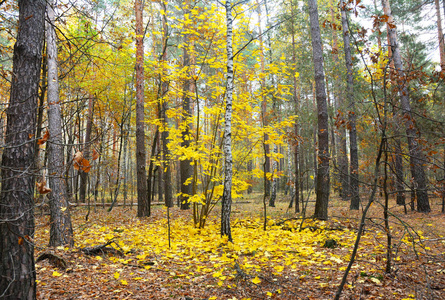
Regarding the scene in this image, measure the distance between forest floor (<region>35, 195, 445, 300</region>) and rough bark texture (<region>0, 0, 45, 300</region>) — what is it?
33cm

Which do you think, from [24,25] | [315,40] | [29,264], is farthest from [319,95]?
[29,264]

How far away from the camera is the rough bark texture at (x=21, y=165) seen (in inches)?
104

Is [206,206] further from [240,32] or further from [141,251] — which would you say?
[240,32]

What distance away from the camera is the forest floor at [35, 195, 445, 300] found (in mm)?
3342

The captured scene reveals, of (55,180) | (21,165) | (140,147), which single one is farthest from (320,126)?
(21,165)

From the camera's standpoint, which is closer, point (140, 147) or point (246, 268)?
point (246, 268)

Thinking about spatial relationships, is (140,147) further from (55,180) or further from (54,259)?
(54,259)

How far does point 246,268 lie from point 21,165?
3.37 m

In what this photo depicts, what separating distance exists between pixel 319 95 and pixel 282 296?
5.88 meters

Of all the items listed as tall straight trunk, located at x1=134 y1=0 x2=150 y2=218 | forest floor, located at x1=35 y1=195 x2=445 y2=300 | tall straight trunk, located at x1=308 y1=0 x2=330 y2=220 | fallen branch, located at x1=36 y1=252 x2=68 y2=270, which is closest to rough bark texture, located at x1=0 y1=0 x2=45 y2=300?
forest floor, located at x1=35 y1=195 x2=445 y2=300

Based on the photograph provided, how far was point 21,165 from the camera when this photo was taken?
106 inches

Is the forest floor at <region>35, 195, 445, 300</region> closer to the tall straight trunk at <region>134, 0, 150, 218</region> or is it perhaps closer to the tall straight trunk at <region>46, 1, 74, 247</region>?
the tall straight trunk at <region>46, 1, 74, 247</region>

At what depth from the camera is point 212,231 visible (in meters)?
6.98

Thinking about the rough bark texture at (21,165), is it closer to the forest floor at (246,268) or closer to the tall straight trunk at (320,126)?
the forest floor at (246,268)
